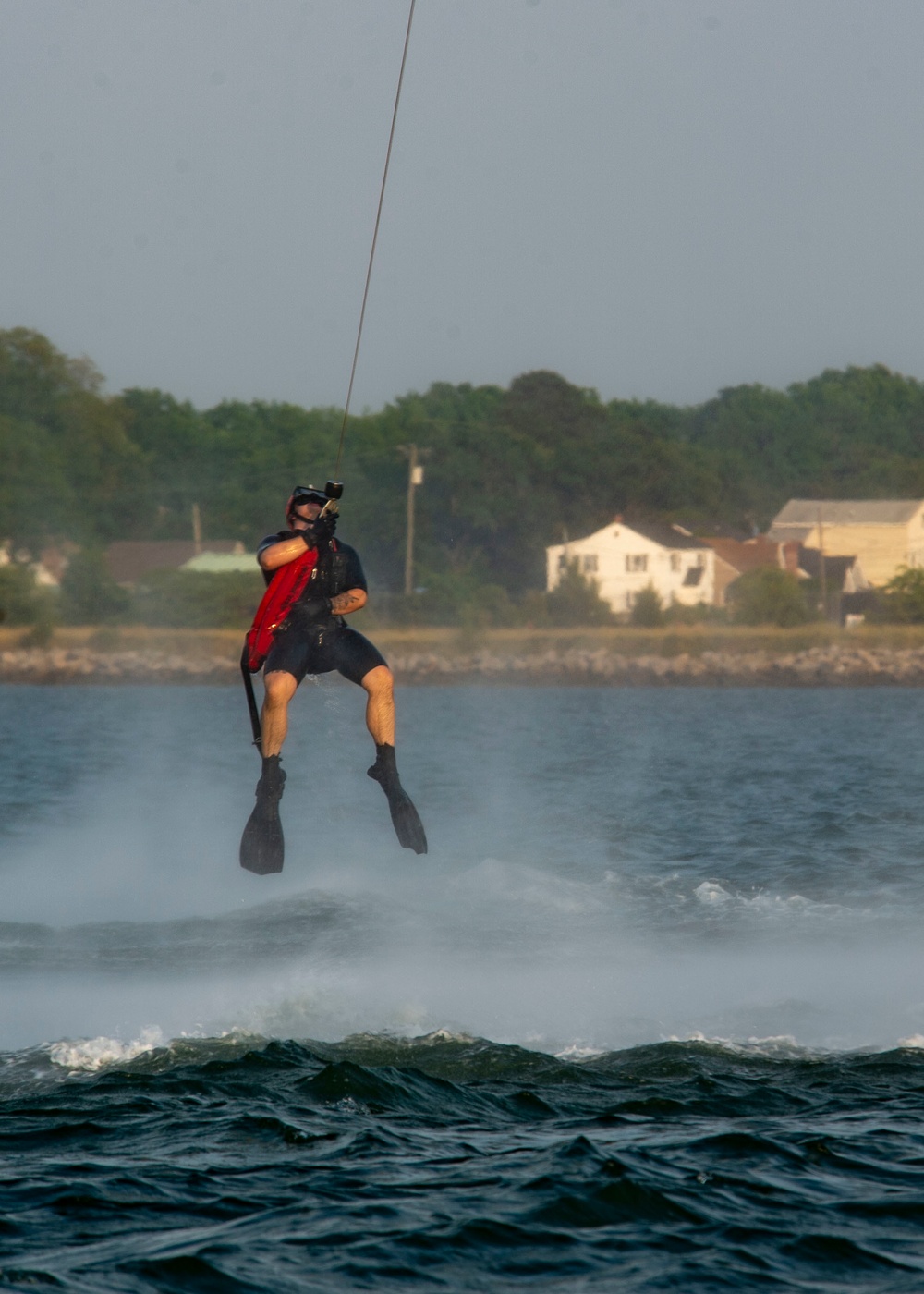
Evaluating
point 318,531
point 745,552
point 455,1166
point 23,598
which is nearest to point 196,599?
point 23,598

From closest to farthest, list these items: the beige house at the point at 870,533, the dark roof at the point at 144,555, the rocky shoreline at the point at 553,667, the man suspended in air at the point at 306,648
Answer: the man suspended in air at the point at 306,648, the rocky shoreline at the point at 553,667, the dark roof at the point at 144,555, the beige house at the point at 870,533

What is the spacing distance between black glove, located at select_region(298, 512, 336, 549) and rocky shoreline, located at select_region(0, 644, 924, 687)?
54.4 m

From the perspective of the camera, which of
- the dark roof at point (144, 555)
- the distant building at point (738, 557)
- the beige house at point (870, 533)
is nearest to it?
the dark roof at point (144, 555)

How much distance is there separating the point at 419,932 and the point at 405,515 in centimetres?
5881

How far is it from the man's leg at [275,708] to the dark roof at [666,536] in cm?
6711

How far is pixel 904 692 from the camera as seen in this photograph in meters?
60.2

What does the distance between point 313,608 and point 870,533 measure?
243ft

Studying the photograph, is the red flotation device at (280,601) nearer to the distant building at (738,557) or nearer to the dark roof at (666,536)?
the distant building at (738,557)

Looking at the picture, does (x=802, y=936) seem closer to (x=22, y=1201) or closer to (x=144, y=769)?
(x=22, y=1201)

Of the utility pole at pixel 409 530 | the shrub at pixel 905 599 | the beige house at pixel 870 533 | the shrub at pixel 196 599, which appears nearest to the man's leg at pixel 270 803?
the shrub at pixel 196 599

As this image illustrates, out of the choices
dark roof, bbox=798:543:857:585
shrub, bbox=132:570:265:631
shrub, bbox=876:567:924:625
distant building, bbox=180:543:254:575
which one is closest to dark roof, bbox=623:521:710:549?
dark roof, bbox=798:543:857:585

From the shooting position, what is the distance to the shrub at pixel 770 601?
71.4 metres

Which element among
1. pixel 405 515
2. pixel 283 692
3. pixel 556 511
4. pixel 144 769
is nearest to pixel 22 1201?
pixel 283 692

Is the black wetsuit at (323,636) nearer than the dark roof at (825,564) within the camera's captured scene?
Yes
